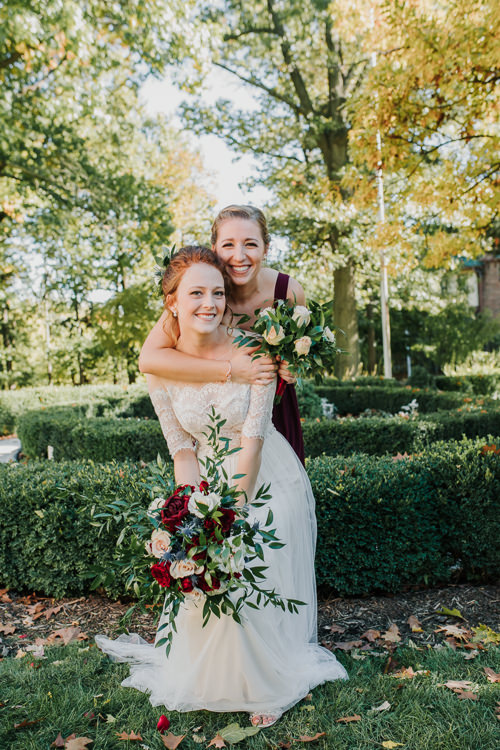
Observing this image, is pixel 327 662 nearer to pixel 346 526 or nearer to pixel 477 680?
pixel 477 680

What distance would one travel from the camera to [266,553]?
2.81 m

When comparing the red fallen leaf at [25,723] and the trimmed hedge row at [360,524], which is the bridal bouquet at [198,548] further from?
the trimmed hedge row at [360,524]

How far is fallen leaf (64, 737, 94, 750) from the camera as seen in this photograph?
8.27 ft

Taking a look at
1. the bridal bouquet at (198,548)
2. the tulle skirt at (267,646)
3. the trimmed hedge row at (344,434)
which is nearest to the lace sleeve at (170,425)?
the tulle skirt at (267,646)

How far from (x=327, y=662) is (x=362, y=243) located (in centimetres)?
1309

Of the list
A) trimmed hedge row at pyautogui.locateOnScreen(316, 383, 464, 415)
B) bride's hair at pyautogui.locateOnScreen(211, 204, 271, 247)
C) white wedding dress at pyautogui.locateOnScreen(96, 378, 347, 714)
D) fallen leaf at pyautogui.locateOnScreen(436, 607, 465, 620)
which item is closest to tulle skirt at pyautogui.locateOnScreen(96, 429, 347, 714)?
white wedding dress at pyautogui.locateOnScreen(96, 378, 347, 714)

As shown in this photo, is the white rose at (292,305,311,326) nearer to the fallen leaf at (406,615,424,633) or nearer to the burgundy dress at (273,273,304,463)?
the burgundy dress at (273,273,304,463)

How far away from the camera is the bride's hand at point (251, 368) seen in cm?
275

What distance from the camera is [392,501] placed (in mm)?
4199

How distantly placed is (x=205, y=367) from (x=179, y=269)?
0.50 metres

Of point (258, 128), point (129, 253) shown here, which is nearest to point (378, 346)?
point (129, 253)

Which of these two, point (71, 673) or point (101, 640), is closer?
point (71, 673)

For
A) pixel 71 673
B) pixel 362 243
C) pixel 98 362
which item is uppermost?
pixel 362 243

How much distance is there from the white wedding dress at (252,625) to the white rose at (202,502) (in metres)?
0.51
